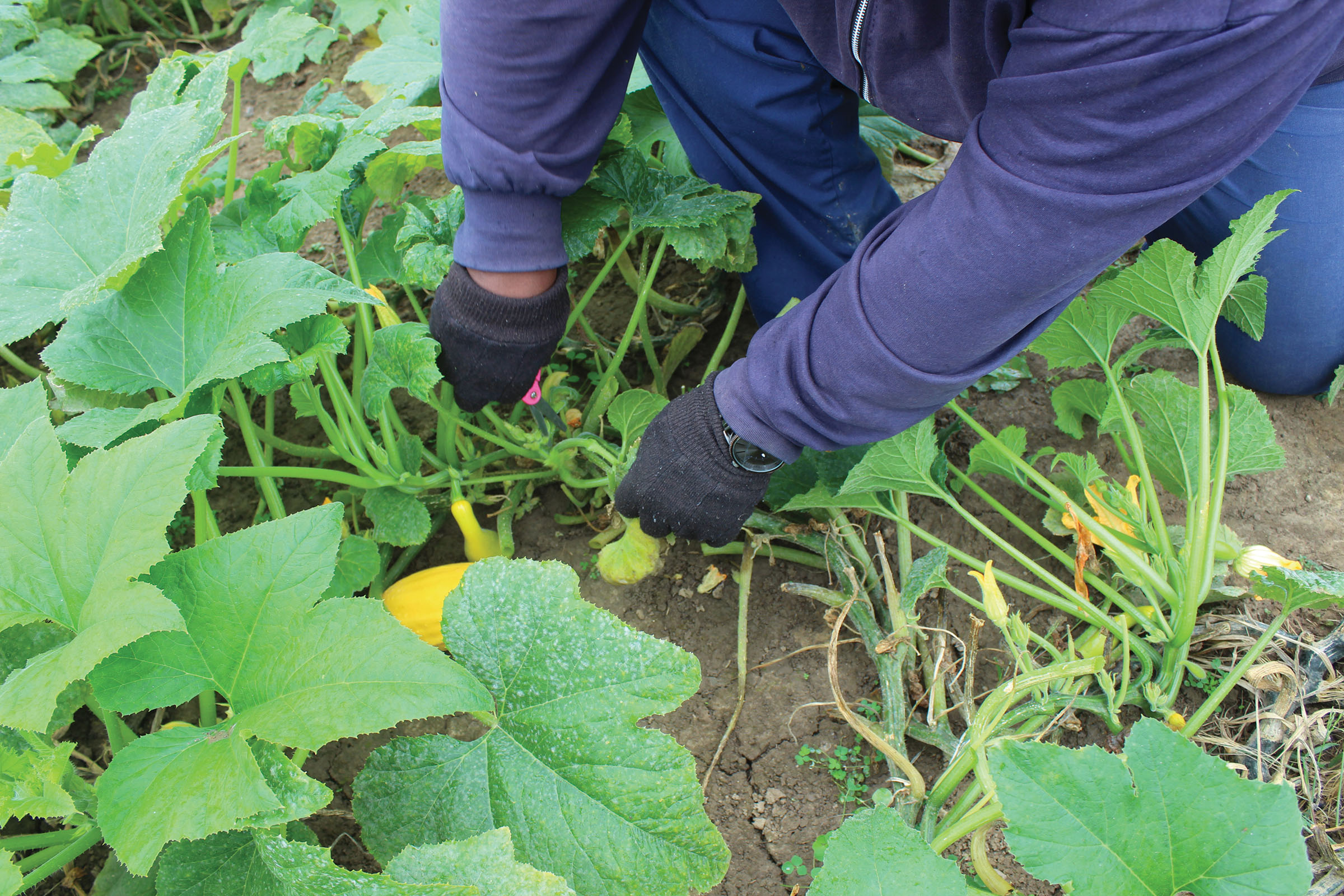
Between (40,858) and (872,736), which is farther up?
(872,736)

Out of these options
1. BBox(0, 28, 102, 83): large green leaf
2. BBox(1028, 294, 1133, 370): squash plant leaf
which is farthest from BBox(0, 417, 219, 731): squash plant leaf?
BBox(0, 28, 102, 83): large green leaf

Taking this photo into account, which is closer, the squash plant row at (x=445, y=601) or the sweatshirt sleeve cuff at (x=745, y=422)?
the squash plant row at (x=445, y=601)

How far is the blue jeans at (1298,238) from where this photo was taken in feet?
5.95

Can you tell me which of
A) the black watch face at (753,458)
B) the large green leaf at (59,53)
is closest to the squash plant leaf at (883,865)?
the black watch face at (753,458)

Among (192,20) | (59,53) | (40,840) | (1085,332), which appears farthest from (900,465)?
(192,20)

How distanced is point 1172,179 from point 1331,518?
43.2 inches

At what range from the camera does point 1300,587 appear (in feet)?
4.14

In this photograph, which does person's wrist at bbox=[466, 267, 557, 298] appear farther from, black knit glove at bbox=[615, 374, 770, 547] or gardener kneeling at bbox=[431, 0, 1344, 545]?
black knit glove at bbox=[615, 374, 770, 547]

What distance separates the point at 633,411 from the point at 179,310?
2.72 ft

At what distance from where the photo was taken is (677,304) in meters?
2.23

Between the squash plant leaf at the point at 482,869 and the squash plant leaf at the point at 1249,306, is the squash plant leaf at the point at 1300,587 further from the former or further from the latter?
the squash plant leaf at the point at 482,869

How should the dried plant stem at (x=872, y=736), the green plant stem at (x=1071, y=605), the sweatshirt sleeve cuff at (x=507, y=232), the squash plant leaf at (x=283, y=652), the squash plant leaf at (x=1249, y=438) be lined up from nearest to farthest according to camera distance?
the squash plant leaf at (x=283, y=652) → the dried plant stem at (x=872, y=736) → the green plant stem at (x=1071, y=605) → the squash plant leaf at (x=1249, y=438) → the sweatshirt sleeve cuff at (x=507, y=232)

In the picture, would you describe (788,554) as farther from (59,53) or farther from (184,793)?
(59,53)

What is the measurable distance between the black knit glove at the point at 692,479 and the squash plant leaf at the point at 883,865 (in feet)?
2.06
